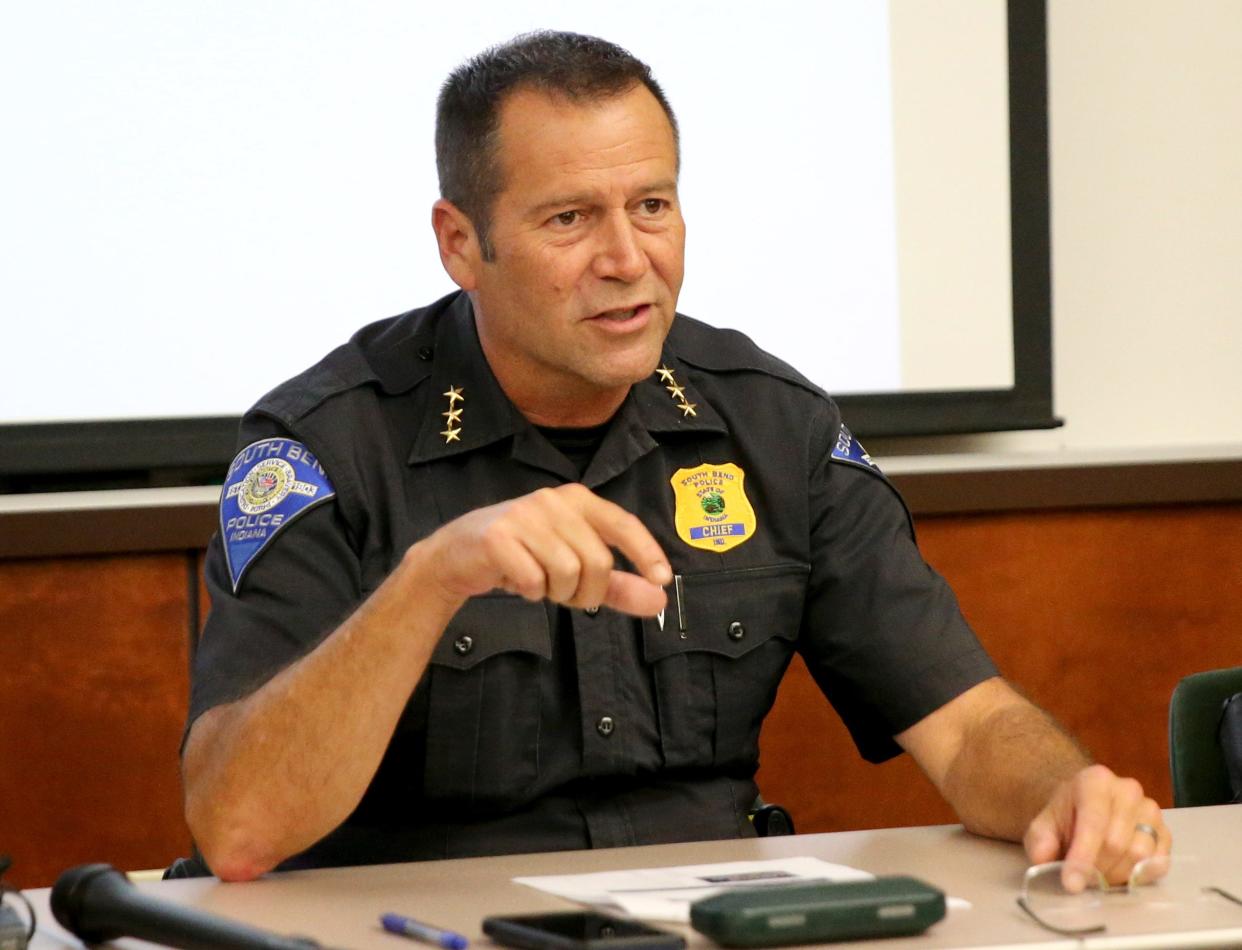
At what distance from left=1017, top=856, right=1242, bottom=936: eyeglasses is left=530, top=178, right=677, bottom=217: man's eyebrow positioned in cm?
82

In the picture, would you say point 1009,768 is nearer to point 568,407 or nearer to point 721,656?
point 721,656

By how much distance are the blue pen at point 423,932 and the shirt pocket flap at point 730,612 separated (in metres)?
0.65

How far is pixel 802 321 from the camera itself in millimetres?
2867

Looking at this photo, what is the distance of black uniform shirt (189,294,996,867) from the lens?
166 centimetres

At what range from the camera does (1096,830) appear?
1.29 metres

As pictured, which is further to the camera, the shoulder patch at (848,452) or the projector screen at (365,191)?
the projector screen at (365,191)

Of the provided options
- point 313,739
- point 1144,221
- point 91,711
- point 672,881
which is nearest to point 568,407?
point 313,739

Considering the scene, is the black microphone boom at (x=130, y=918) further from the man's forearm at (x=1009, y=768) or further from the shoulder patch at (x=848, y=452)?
the shoulder patch at (x=848, y=452)

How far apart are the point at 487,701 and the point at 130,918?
61cm

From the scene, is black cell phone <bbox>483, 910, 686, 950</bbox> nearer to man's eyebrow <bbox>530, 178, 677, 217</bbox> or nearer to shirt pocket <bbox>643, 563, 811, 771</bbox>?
shirt pocket <bbox>643, 563, 811, 771</bbox>

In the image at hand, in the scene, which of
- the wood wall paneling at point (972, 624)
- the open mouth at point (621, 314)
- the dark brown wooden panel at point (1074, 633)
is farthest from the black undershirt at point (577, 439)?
the dark brown wooden panel at point (1074, 633)

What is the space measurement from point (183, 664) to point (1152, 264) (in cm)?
182

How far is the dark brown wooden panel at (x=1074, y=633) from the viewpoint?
2.79m

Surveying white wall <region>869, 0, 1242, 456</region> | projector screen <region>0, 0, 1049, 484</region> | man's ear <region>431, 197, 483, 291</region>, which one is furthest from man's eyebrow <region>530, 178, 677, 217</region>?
white wall <region>869, 0, 1242, 456</region>
